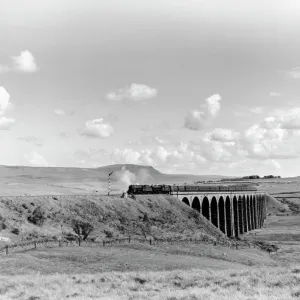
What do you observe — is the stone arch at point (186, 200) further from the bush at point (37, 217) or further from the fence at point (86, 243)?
the bush at point (37, 217)

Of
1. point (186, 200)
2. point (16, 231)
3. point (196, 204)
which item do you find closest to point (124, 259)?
point (16, 231)

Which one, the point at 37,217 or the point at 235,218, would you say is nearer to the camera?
the point at 37,217

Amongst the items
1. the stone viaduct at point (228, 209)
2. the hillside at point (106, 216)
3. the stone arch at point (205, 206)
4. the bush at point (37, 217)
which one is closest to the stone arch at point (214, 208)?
the stone viaduct at point (228, 209)

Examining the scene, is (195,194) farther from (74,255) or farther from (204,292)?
(204,292)

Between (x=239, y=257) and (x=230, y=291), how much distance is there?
22.6m

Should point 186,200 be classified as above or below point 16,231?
above

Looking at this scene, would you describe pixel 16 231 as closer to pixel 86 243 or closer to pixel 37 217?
pixel 37 217

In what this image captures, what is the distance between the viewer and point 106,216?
169 ft

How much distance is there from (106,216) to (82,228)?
7.21 m

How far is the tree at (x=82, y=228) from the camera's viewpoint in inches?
1674

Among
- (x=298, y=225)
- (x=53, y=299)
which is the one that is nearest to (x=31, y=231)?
(x=53, y=299)

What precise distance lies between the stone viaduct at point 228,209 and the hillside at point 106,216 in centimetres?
563

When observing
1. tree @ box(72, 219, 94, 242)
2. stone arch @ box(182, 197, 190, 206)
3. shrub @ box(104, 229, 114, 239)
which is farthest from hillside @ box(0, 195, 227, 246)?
stone arch @ box(182, 197, 190, 206)

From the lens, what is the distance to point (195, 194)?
67.1 m
